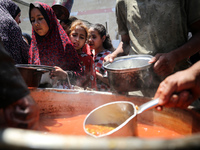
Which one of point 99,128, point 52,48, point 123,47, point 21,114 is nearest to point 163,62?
point 99,128

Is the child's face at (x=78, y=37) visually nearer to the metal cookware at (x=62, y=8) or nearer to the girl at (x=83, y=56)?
the girl at (x=83, y=56)

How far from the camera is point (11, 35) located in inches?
87.9

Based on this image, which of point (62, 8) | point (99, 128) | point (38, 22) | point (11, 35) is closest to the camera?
point (99, 128)

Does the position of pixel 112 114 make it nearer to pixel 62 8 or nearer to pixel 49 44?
pixel 49 44

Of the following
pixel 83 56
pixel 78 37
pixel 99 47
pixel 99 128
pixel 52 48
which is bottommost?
pixel 99 128

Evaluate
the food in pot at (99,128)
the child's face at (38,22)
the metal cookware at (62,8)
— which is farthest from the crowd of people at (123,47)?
the food in pot at (99,128)

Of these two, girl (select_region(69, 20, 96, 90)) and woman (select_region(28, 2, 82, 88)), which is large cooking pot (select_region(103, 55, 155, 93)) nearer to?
woman (select_region(28, 2, 82, 88))

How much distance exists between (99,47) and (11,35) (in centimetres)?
194

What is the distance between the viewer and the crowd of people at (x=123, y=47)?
764 mm

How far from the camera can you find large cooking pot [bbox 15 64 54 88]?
1.38 meters

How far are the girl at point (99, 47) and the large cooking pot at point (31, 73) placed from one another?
1.80 m

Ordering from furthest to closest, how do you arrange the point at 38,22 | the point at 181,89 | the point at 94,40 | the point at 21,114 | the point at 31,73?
the point at 94,40 → the point at 38,22 → the point at 31,73 → the point at 181,89 → the point at 21,114

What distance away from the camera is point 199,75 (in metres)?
0.77

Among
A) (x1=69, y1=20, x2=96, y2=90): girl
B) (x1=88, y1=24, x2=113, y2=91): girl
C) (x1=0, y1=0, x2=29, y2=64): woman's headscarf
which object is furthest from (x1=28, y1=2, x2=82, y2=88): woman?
(x1=88, y1=24, x2=113, y2=91): girl
